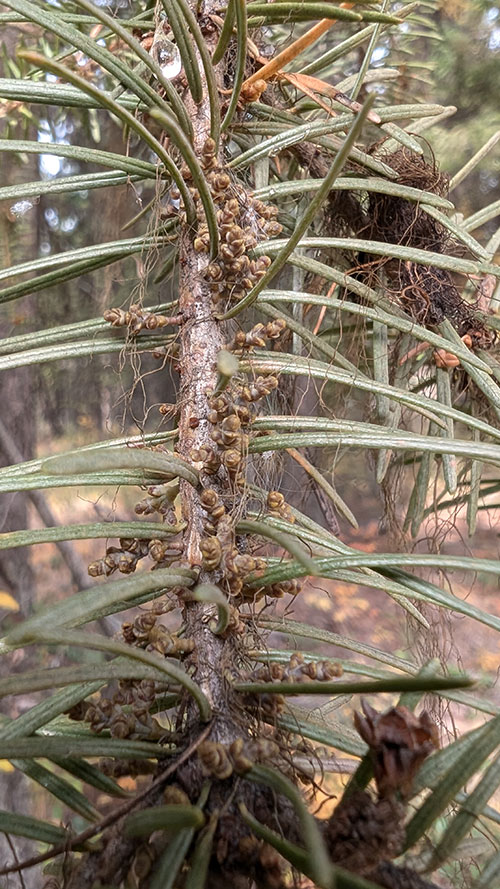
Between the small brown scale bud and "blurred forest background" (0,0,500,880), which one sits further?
"blurred forest background" (0,0,500,880)

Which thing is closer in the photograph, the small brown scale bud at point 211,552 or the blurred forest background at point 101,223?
the small brown scale bud at point 211,552

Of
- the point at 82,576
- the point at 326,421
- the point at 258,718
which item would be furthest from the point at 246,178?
the point at 82,576

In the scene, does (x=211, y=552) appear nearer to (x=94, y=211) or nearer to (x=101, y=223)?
(x=101, y=223)

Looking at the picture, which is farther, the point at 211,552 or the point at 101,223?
the point at 101,223

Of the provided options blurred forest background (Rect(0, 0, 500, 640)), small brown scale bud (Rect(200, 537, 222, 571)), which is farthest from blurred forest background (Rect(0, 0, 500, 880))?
small brown scale bud (Rect(200, 537, 222, 571))

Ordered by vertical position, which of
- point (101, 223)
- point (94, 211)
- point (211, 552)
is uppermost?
point (94, 211)

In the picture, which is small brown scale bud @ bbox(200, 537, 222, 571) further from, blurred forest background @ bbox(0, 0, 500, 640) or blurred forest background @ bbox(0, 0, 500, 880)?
blurred forest background @ bbox(0, 0, 500, 640)

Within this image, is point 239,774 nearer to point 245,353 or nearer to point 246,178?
point 245,353

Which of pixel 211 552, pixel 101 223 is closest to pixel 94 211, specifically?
pixel 101 223

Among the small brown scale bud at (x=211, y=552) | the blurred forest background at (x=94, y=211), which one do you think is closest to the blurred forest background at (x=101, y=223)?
the blurred forest background at (x=94, y=211)

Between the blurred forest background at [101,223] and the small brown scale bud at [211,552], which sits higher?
the blurred forest background at [101,223]

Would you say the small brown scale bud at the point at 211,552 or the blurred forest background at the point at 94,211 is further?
the blurred forest background at the point at 94,211

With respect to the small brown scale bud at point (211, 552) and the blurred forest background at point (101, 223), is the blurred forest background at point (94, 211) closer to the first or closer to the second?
the blurred forest background at point (101, 223)
